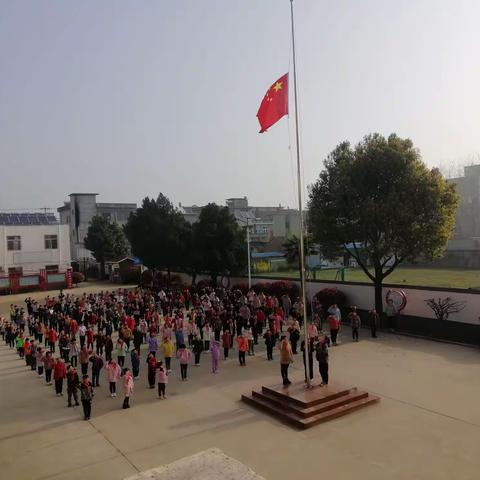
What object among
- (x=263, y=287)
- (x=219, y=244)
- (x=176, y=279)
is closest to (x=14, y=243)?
(x=176, y=279)

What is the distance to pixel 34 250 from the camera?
49.6 metres

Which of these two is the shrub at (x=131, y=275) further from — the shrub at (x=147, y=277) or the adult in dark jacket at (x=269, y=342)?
the adult in dark jacket at (x=269, y=342)

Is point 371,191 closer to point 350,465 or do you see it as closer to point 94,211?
point 350,465

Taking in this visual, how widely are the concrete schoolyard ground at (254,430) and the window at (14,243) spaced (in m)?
36.0

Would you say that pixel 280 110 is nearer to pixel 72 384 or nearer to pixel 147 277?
pixel 72 384

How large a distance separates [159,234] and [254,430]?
31189 mm

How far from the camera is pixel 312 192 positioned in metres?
23.0

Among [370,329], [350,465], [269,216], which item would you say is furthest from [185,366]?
[269,216]

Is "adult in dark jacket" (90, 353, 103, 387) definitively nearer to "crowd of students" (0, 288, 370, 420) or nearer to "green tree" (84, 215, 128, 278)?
"crowd of students" (0, 288, 370, 420)

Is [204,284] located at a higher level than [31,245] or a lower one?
lower

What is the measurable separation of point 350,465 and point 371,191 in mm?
13925

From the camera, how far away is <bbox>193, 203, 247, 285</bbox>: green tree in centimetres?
3484

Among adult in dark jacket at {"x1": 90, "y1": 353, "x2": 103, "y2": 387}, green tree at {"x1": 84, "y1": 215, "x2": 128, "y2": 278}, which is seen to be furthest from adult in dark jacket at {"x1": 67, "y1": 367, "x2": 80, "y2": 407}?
green tree at {"x1": 84, "y1": 215, "x2": 128, "y2": 278}

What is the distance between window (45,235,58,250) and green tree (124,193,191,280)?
30.5ft
